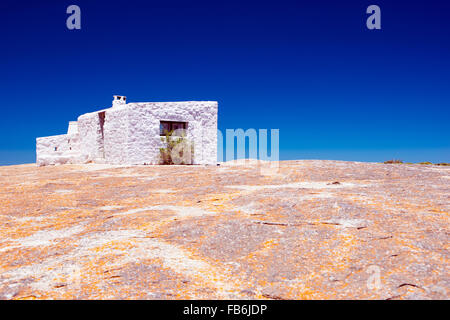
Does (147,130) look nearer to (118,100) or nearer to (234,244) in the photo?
(118,100)

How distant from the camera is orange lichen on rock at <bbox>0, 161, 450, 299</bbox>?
→ 366 centimetres

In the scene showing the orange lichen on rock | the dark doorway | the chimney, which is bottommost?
the orange lichen on rock

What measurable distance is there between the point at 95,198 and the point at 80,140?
1769 centimetres

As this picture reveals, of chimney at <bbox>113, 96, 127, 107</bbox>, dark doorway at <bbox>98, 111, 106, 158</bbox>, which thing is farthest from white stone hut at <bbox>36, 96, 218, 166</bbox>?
chimney at <bbox>113, 96, 127, 107</bbox>

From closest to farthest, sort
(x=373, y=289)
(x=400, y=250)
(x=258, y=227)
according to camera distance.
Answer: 1. (x=373, y=289)
2. (x=400, y=250)
3. (x=258, y=227)

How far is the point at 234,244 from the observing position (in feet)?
15.9

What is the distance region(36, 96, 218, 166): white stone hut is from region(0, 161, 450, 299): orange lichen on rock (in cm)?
1090

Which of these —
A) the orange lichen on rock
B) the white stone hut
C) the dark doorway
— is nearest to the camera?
the orange lichen on rock

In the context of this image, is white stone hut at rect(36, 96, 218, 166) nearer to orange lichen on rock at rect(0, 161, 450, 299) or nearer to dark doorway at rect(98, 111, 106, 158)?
dark doorway at rect(98, 111, 106, 158)

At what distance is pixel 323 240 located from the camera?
480 centimetres
